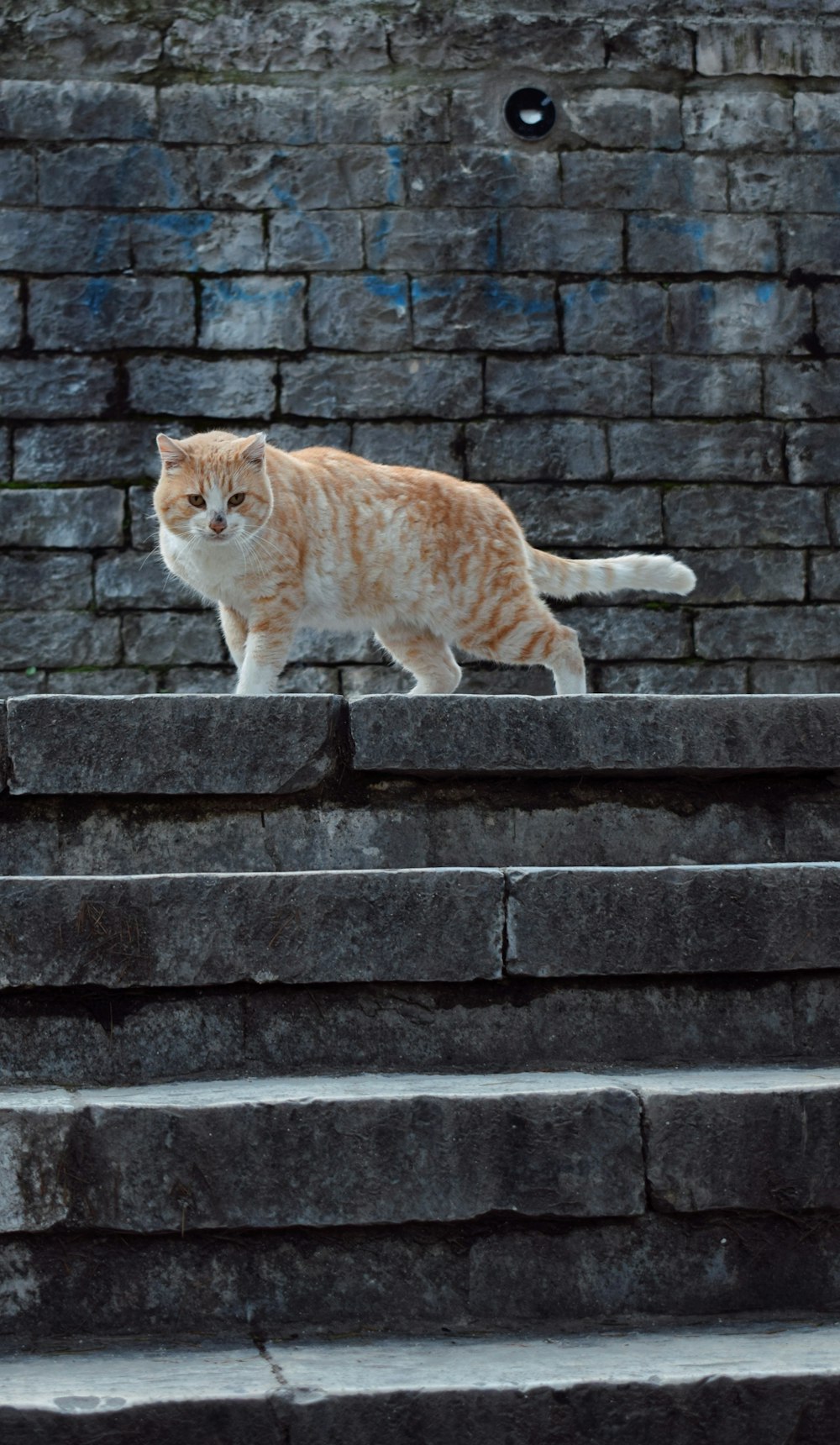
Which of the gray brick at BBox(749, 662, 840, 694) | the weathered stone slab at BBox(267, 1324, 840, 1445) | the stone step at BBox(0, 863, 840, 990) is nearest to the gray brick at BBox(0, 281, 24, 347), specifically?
the gray brick at BBox(749, 662, 840, 694)

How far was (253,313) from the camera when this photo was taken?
21.8ft

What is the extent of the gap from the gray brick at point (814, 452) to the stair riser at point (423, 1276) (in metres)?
4.98

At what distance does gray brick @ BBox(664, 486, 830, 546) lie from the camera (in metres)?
6.80

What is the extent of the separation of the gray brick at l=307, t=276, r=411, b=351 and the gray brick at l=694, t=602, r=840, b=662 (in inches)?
74.6

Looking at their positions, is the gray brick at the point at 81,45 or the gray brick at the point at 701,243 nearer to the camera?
the gray brick at the point at 81,45

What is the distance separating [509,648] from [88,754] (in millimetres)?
1974

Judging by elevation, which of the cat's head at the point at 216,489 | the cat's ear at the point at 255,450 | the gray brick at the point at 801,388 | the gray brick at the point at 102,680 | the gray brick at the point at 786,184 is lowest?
the gray brick at the point at 102,680

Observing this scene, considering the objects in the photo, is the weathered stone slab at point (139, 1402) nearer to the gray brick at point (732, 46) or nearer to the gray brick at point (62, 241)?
the gray brick at point (62, 241)

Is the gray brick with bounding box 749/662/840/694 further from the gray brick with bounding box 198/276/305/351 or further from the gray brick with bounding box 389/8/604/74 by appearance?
the gray brick with bounding box 389/8/604/74

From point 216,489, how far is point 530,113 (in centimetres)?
329

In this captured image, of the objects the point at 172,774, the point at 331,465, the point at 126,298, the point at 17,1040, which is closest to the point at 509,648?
the point at 331,465

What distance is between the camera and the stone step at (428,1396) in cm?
194

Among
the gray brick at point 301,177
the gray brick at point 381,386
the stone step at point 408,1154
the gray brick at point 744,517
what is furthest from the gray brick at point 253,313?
the stone step at point 408,1154

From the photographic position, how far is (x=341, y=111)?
6.68 m
